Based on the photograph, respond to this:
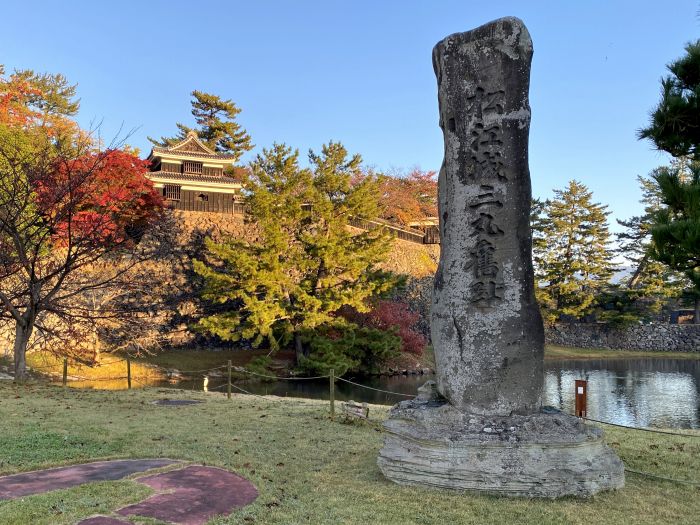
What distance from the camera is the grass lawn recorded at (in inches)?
148

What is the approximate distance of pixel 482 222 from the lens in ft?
16.4

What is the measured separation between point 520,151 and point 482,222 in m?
0.76

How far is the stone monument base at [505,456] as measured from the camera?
4.22m

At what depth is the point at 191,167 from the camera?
26.2m

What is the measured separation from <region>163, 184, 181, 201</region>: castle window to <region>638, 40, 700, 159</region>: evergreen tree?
72.4 feet

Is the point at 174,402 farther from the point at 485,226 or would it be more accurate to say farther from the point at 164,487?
the point at 485,226

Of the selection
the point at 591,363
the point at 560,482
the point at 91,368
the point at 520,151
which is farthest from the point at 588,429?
the point at 591,363

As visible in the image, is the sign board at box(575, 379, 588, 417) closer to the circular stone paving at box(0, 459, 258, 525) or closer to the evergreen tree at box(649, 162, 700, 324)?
the evergreen tree at box(649, 162, 700, 324)

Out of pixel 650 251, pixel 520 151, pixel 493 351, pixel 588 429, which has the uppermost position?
pixel 520 151

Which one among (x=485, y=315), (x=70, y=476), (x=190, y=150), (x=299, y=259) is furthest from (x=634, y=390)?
(x=190, y=150)

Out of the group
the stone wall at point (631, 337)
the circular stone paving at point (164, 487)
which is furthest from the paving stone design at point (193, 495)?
the stone wall at point (631, 337)

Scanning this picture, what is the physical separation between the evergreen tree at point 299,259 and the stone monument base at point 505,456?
1365 centimetres

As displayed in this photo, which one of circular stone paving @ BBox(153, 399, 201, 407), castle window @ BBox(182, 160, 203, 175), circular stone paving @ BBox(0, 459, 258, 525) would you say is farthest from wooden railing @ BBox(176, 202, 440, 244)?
circular stone paving @ BBox(0, 459, 258, 525)

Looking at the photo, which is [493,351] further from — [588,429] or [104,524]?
[104,524]
